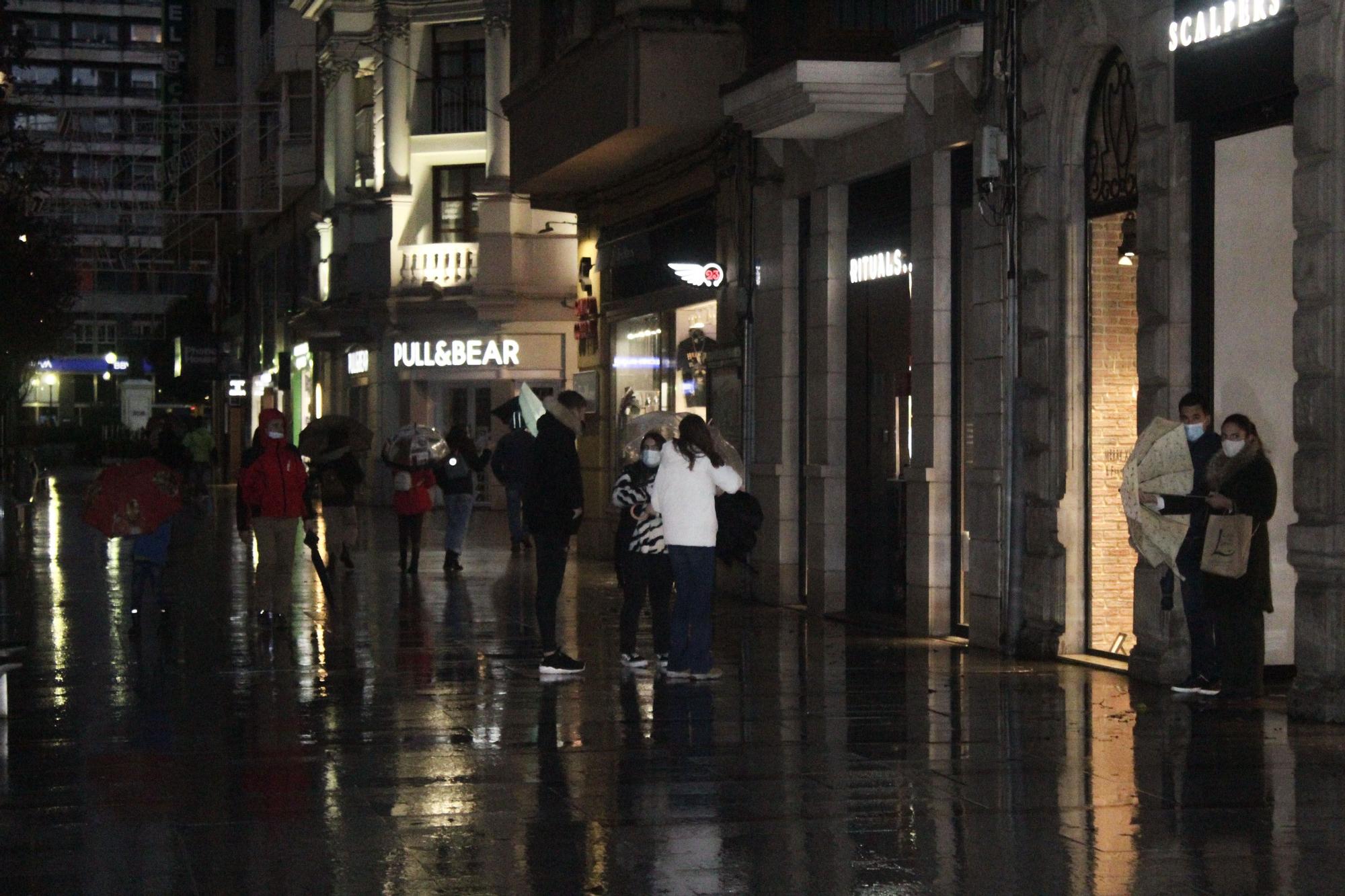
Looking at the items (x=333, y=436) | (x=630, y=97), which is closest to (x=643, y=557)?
(x=333, y=436)

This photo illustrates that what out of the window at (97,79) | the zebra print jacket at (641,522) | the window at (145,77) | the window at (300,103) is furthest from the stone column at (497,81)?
the window at (145,77)

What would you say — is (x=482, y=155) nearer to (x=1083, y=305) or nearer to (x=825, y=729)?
(x=1083, y=305)

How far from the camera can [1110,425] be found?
15.1 metres

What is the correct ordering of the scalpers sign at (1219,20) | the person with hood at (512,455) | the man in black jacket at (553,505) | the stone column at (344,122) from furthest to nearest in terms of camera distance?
the stone column at (344,122), the person with hood at (512,455), the man in black jacket at (553,505), the scalpers sign at (1219,20)

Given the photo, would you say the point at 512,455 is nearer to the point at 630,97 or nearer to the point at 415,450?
the point at 415,450

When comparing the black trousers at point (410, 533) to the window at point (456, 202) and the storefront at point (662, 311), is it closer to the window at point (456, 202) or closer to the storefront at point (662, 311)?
the storefront at point (662, 311)

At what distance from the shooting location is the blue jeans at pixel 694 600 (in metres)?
13.8

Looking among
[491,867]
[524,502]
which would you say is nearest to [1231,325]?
[524,502]

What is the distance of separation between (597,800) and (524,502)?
5232mm

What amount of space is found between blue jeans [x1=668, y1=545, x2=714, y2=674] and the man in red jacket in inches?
176

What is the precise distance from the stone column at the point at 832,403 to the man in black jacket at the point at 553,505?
5317 millimetres

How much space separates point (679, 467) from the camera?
1379 cm

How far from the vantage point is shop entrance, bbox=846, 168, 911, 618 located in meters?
18.2

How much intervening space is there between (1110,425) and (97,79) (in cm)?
13438
